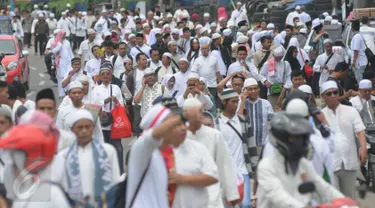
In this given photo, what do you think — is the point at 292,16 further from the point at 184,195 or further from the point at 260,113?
the point at 184,195

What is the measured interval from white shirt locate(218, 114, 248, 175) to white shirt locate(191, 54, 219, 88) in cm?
862

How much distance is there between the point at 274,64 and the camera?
60.7 feet

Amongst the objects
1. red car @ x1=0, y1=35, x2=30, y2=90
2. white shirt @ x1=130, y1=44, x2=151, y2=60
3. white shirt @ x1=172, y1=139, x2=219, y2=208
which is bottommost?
red car @ x1=0, y1=35, x2=30, y2=90

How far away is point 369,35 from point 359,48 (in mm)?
718

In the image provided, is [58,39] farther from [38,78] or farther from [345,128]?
[345,128]

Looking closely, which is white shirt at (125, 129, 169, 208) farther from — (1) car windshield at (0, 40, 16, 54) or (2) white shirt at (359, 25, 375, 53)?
(1) car windshield at (0, 40, 16, 54)

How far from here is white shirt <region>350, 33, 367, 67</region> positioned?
2209cm

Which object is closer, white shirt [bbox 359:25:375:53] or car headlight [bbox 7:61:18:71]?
white shirt [bbox 359:25:375:53]

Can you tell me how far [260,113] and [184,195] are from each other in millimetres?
4652

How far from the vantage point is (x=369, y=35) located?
2272 cm

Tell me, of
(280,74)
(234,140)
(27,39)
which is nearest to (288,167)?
(234,140)

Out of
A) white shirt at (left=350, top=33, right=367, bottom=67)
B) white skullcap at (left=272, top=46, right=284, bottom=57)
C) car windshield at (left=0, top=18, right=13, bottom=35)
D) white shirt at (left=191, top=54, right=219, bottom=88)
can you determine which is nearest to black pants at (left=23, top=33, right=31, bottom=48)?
car windshield at (left=0, top=18, right=13, bottom=35)

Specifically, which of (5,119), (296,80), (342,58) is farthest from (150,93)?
(5,119)

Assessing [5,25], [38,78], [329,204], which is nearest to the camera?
[329,204]
